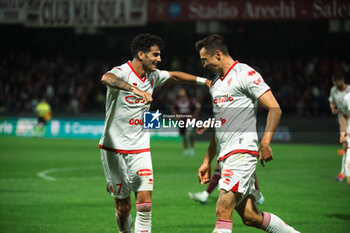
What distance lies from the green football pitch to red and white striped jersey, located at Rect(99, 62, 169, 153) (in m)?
2.06

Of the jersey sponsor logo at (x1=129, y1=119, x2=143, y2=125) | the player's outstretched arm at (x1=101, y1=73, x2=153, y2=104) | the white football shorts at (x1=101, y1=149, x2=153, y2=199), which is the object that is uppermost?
the player's outstretched arm at (x1=101, y1=73, x2=153, y2=104)

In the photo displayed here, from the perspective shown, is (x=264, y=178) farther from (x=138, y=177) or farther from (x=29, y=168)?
(x=138, y=177)

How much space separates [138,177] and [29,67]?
31.0m

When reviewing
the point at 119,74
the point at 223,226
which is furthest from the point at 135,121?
the point at 223,226

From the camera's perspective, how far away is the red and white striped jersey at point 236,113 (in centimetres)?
570

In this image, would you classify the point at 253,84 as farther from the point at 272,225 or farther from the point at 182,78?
the point at 182,78

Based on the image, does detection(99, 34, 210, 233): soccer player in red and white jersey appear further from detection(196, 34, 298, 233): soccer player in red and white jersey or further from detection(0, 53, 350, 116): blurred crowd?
detection(0, 53, 350, 116): blurred crowd

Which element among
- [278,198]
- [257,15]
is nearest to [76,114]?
[257,15]

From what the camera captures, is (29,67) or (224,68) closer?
(224,68)

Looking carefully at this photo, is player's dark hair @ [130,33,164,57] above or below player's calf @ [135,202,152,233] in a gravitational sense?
above

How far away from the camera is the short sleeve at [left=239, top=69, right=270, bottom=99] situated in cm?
553

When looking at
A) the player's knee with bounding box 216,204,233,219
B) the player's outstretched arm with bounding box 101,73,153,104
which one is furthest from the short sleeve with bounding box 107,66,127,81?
the player's knee with bounding box 216,204,233,219

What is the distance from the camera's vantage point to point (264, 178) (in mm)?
14547

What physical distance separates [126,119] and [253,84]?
148cm
